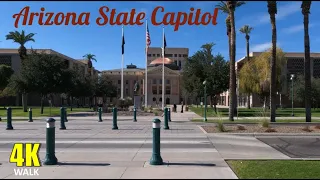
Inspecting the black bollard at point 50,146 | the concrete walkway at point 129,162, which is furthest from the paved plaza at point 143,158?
the black bollard at point 50,146

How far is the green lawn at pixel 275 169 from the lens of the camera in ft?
26.2

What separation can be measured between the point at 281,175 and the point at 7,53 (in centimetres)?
10257

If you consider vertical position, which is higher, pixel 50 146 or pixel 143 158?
pixel 50 146

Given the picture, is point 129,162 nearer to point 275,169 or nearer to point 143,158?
point 143,158

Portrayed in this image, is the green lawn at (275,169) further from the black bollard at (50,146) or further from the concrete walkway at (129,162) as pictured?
the black bollard at (50,146)

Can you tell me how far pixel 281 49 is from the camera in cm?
5669

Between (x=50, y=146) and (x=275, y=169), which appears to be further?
(x=50, y=146)

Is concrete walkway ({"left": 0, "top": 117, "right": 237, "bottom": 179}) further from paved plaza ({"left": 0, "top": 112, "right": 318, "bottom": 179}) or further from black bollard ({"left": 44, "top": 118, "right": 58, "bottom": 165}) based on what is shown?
black bollard ({"left": 44, "top": 118, "right": 58, "bottom": 165})

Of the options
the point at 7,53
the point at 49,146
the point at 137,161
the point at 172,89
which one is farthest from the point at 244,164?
the point at 172,89

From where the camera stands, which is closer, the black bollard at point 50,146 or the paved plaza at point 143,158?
the paved plaza at point 143,158

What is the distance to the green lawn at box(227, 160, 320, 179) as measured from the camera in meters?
8.00

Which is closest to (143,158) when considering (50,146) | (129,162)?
(129,162)

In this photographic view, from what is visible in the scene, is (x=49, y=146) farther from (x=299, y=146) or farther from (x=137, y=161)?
(x=299, y=146)

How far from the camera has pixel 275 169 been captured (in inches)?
343
